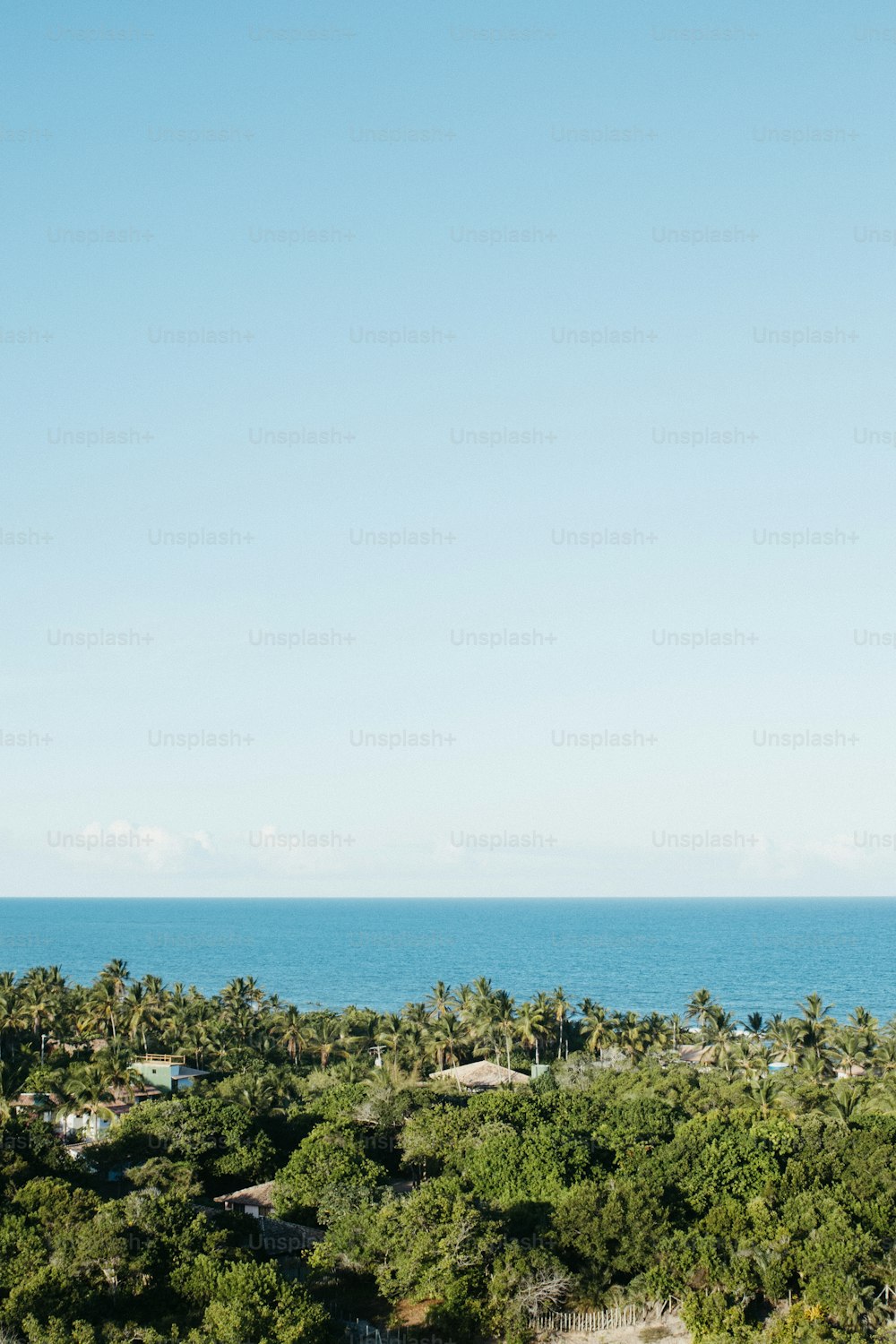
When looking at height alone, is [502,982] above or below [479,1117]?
below

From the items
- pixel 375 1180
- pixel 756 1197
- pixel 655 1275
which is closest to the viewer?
pixel 655 1275

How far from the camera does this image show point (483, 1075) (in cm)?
6650

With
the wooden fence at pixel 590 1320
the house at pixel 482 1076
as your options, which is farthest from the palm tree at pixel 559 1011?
the wooden fence at pixel 590 1320

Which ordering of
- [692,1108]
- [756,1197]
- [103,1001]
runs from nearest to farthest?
[756,1197]
[692,1108]
[103,1001]

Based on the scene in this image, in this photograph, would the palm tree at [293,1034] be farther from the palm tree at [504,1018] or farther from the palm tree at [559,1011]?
the palm tree at [559,1011]

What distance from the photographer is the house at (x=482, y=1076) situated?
64.6m

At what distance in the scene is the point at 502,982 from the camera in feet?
605

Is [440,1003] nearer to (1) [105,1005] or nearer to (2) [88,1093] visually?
(1) [105,1005]

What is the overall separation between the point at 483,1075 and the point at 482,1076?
14 cm

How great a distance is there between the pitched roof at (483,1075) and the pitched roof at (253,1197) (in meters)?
21.0

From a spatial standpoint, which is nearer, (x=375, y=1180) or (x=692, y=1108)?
(x=375, y=1180)

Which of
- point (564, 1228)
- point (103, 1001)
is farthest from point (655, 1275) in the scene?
point (103, 1001)

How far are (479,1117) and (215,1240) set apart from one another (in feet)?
51.3

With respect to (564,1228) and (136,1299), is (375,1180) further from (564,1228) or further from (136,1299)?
(136,1299)
